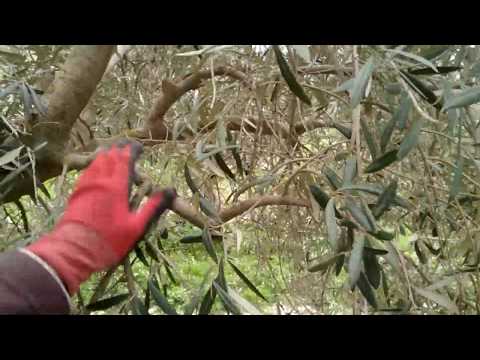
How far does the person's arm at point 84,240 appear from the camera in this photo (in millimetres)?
606

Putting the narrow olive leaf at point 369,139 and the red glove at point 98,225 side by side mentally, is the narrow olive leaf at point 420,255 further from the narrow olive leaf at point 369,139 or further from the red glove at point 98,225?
the red glove at point 98,225

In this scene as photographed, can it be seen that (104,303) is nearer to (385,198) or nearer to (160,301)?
(160,301)

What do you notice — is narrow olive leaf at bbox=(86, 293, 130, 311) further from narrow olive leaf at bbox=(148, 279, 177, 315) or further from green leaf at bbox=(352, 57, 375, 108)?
green leaf at bbox=(352, 57, 375, 108)

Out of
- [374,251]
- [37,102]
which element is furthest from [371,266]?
[37,102]

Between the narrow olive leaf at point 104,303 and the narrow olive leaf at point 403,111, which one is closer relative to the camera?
the narrow olive leaf at point 403,111

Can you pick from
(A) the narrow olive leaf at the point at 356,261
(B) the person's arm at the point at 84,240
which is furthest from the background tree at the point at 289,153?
(B) the person's arm at the point at 84,240

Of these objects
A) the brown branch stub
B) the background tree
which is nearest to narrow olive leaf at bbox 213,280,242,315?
the background tree

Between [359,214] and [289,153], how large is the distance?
51cm

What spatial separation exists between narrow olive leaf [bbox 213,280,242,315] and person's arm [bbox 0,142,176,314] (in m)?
0.20

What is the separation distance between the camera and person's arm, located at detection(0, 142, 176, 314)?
61cm

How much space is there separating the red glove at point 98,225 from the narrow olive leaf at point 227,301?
0.65ft

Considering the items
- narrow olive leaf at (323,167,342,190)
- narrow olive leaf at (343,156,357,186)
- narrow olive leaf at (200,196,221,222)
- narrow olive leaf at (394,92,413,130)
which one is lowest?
narrow olive leaf at (200,196,221,222)
